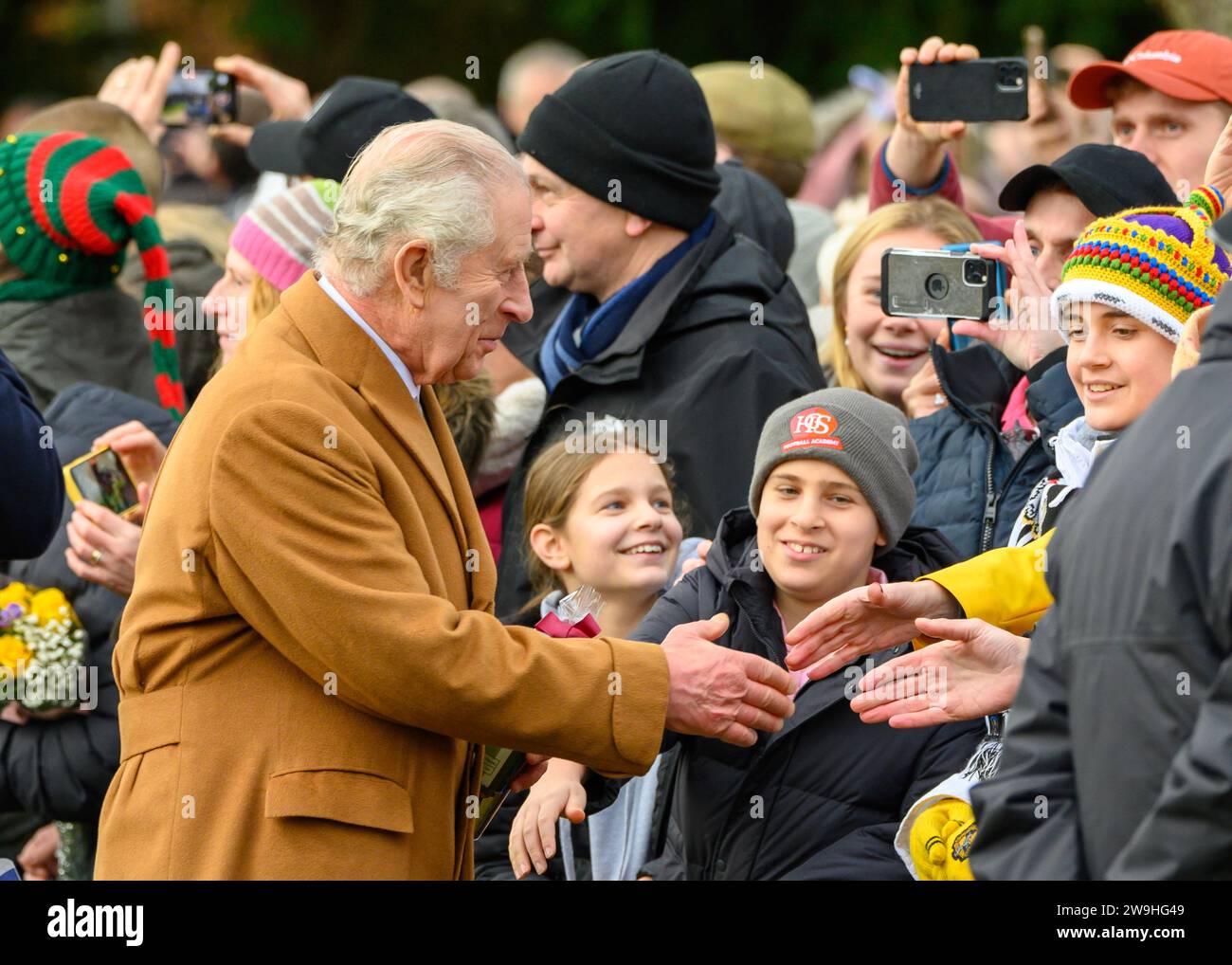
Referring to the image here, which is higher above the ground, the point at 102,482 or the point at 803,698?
the point at 102,482

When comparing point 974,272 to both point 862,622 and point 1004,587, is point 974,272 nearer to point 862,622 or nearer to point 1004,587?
point 1004,587

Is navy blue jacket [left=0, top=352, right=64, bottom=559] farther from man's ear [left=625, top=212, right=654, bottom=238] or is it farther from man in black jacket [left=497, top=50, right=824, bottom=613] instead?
man's ear [left=625, top=212, right=654, bottom=238]

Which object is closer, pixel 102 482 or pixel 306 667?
pixel 306 667

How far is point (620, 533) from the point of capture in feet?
15.5

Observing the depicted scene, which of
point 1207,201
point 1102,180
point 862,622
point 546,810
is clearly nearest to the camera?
point 862,622

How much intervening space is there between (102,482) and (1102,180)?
101 inches

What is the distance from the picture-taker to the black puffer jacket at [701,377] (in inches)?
→ 189

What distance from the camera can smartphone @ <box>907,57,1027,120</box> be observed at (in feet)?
17.9

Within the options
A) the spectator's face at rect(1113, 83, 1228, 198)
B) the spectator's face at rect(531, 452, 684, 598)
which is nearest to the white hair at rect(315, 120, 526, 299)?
the spectator's face at rect(531, 452, 684, 598)

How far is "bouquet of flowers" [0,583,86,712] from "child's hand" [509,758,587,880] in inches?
57.5

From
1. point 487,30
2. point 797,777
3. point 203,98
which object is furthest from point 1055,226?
point 487,30

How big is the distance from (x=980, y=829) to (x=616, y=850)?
1835mm
